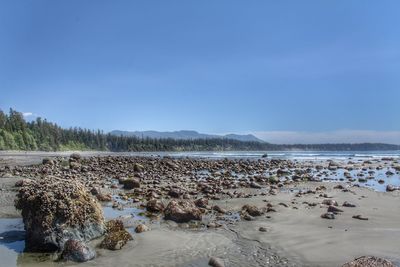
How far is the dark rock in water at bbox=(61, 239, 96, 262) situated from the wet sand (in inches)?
7.1

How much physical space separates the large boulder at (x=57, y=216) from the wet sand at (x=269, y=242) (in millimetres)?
637

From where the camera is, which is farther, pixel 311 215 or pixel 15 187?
pixel 15 187

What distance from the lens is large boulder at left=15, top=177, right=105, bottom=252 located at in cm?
995

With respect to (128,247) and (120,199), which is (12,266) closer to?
(128,247)

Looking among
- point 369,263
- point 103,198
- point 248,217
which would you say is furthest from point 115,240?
point 103,198

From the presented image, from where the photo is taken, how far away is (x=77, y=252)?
29.9ft

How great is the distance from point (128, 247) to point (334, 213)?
8058mm

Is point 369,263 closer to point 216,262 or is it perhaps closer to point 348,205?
point 216,262

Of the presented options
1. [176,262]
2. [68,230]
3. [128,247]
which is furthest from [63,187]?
[176,262]

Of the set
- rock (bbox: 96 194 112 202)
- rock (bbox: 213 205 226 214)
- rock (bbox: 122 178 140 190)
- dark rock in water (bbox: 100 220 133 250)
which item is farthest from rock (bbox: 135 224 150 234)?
rock (bbox: 122 178 140 190)

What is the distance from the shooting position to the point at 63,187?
1116 centimetres

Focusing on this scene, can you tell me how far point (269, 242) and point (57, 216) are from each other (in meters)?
5.46

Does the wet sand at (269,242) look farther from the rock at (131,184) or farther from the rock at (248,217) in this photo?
the rock at (131,184)

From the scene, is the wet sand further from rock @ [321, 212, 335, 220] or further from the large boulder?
the large boulder
